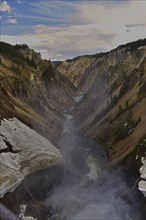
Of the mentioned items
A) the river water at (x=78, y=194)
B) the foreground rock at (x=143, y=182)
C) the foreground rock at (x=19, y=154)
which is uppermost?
the foreground rock at (x=19, y=154)

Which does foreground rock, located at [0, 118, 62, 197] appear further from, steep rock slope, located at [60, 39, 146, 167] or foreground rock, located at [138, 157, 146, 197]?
foreground rock, located at [138, 157, 146, 197]

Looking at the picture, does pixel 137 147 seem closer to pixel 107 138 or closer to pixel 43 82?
pixel 107 138

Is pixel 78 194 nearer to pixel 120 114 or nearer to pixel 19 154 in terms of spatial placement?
pixel 19 154

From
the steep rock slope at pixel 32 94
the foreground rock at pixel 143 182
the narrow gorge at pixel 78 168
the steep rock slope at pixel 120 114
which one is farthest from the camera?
the steep rock slope at pixel 32 94

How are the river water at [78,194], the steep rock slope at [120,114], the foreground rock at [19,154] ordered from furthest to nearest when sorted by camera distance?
the steep rock slope at [120,114] → the foreground rock at [19,154] → the river water at [78,194]

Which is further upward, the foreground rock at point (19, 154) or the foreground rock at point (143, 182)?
the foreground rock at point (19, 154)

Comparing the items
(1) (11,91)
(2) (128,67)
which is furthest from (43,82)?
(1) (11,91)

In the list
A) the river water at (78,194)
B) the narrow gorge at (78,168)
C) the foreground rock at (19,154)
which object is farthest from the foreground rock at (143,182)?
the foreground rock at (19,154)

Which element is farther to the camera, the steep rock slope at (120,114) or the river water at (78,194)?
the steep rock slope at (120,114)

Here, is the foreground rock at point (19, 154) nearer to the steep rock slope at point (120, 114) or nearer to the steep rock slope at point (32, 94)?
the steep rock slope at point (32, 94)
